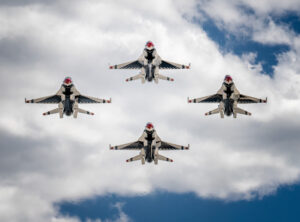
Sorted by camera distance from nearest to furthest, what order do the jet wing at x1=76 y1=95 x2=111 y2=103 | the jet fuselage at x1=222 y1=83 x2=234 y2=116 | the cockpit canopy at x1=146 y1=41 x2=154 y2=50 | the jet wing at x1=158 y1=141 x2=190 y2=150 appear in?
1. the jet fuselage at x1=222 y1=83 x2=234 y2=116
2. the jet wing at x1=76 y1=95 x2=111 y2=103
3. the jet wing at x1=158 y1=141 x2=190 y2=150
4. the cockpit canopy at x1=146 y1=41 x2=154 y2=50

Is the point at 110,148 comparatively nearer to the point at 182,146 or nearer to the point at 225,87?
the point at 182,146

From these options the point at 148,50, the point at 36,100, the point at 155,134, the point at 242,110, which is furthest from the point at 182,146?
the point at 36,100

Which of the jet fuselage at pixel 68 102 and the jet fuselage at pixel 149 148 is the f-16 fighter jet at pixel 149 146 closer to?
the jet fuselage at pixel 149 148

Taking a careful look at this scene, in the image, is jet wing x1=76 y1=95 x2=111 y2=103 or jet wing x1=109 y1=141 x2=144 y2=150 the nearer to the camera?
jet wing x1=109 y1=141 x2=144 y2=150

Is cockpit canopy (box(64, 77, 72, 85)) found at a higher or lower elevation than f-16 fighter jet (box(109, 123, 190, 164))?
higher

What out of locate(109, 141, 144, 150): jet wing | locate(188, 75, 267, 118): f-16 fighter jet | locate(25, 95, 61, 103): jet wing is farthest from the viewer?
locate(109, 141, 144, 150): jet wing

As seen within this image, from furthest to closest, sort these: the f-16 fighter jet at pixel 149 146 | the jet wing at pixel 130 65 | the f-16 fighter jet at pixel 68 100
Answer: the jet wing at pixel 130 65
the f-16 fighter jet at pixel 68 100
the f-16 fighter jet at pixel 149 146

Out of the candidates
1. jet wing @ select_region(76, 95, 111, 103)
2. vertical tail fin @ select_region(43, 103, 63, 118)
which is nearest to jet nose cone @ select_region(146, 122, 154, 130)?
jet wing @ select_region(76, 95, 111, 103)

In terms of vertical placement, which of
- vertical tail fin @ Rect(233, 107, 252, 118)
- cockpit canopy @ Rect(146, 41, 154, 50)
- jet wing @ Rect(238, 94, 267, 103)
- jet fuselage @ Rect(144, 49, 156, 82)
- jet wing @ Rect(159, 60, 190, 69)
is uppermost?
cockpit canopy @ Rect(146, 41, 154, 50)

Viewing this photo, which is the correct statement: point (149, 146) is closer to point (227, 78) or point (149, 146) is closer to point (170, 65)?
point (227, 78)

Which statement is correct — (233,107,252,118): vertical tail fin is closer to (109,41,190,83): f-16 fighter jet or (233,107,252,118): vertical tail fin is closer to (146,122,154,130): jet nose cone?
(109,41,190,83): f-16 fighter jet

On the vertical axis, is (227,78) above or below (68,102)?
above

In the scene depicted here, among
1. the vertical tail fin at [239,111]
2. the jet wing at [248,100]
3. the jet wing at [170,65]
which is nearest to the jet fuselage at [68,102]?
the jet wing at [170,65]

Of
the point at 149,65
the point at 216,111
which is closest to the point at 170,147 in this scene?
the point at 216,111
